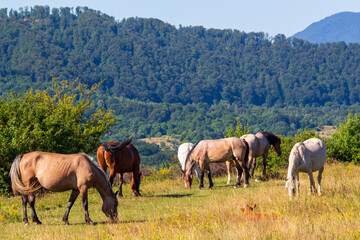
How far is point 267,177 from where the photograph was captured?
20.0 m

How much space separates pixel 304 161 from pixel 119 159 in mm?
6444

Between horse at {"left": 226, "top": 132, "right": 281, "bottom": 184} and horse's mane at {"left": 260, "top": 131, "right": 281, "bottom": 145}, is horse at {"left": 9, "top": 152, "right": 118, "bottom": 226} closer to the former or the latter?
horse at {"left": 226, "top": 132, "right": 281, "bottom": 184}

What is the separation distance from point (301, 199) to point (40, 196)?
Result: 976 centimetres

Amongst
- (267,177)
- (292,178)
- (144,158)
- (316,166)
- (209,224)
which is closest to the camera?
(209,224)

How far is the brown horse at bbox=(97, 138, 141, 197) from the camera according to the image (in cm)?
1535

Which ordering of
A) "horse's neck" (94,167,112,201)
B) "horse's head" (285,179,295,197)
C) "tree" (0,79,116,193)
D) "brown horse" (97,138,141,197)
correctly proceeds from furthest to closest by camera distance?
"tree" (0,79,116,193) < "brown horse" (97,138,141,197) < "horse's head" (285,179,295,197) < "horse's neck" (94,167,112,201)

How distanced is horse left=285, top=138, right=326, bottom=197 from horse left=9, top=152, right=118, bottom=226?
199 inches

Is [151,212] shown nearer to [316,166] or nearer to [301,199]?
[301,199]

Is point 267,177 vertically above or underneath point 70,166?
underneath

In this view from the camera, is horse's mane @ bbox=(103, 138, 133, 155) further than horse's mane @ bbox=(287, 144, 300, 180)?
Yes

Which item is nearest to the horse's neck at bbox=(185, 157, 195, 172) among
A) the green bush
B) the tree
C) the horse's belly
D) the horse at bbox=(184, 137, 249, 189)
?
the horse at bbox=(184, 137, 249, 189)

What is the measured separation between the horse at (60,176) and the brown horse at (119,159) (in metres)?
4.02

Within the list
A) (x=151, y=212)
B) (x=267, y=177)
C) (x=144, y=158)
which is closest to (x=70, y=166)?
(x=151, y=212)

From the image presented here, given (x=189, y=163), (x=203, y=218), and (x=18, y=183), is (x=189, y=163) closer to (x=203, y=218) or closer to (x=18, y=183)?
(x=203, y=218)
